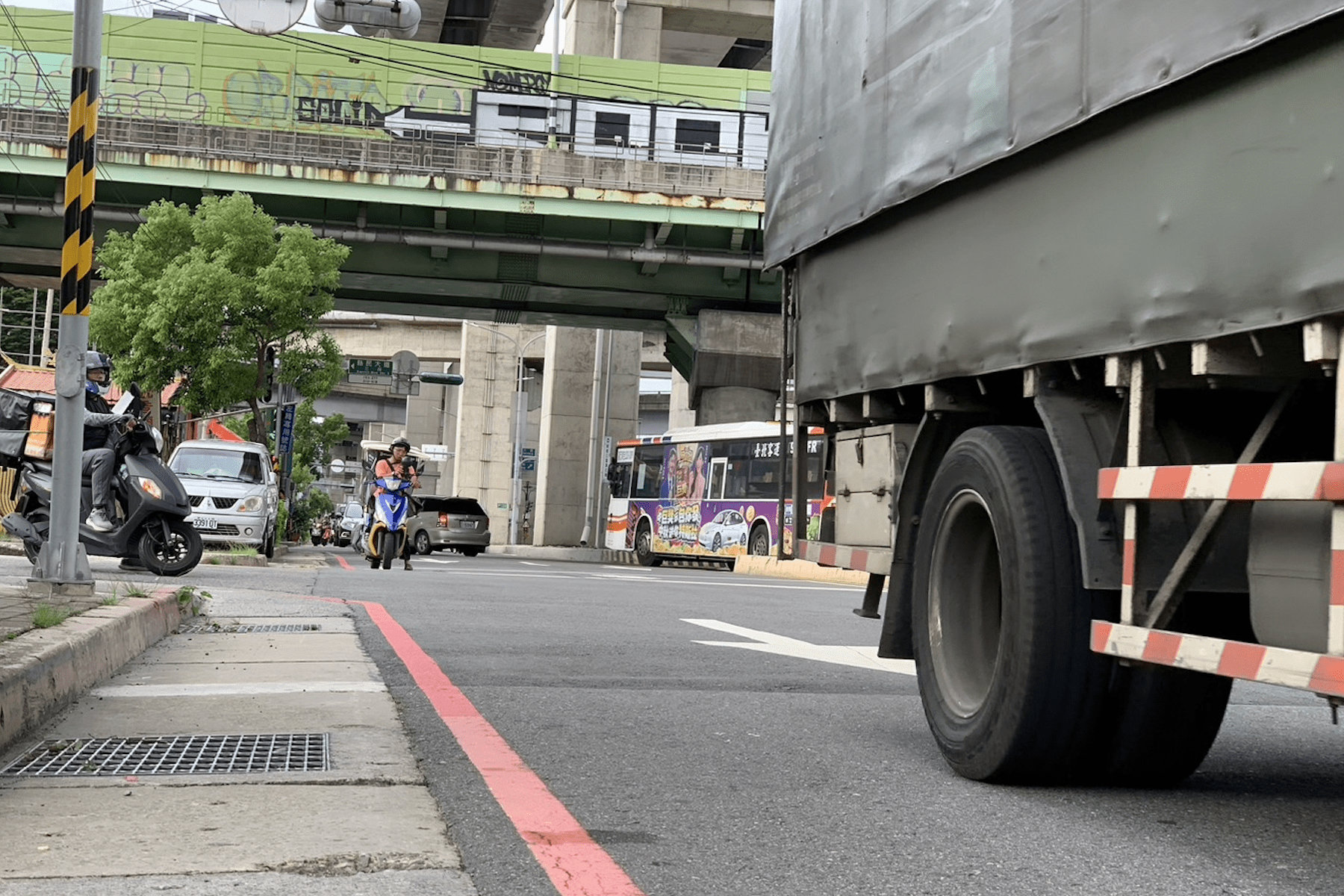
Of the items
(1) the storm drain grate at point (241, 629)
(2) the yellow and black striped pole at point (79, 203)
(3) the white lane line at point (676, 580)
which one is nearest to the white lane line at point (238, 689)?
(1) the storm drain grate at point (241, 629)

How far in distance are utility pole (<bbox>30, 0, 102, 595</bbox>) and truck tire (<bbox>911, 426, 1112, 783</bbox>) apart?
230 inches

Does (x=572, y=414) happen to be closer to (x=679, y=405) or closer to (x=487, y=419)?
(x=679, y=405)

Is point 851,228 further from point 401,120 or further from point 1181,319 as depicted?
point 401,120

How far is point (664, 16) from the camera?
51.0 m

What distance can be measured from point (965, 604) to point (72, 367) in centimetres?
618

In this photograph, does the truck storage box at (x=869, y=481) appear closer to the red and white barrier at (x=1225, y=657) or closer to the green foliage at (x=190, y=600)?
the red and white barrier at (x=1225, y=657)

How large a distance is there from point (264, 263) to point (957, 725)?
27.9 m

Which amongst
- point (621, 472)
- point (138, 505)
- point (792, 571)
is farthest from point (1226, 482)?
point (621, 472)

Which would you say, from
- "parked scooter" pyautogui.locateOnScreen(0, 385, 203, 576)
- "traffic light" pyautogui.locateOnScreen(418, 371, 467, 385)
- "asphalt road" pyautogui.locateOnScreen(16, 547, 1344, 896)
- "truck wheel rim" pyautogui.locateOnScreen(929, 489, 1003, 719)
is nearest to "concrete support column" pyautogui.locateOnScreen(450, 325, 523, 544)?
"traffic light" pyautogui.locateOnScreen(418, 371, 467, 385)

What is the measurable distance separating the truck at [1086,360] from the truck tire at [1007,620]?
10mm

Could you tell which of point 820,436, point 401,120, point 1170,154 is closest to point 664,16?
point 401,120

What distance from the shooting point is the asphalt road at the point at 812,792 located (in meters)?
3.89

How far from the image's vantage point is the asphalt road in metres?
→ 3.89

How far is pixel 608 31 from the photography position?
51250 mm
